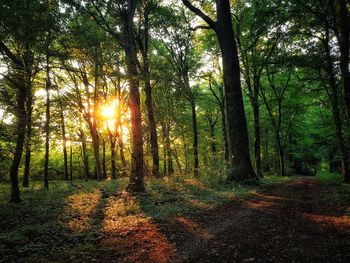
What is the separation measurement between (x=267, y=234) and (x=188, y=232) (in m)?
1.65

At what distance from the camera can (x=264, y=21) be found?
1411cm

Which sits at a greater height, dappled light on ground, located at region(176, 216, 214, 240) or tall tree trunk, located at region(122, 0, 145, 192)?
tall tree trunk, located at region(122, 0, 145, 192)

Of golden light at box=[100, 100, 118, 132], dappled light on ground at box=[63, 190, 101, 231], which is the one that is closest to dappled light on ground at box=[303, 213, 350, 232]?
dappled light on ground at box=[63, 190, 101, 231]

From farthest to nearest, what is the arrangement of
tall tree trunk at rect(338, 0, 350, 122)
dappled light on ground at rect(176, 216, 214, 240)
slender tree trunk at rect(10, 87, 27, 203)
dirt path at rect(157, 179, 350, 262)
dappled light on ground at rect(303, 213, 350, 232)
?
tall tree trunk at rect(338, 0, 350, 122) < slender tree trunk at rect(10, 87, 27, 203) < dappled light on ground at rect(176, 216, 214, 240) < dappled light on ground at rect(303, 213, 350, 232) < dirt path at rect(157, 179, 350, 262)

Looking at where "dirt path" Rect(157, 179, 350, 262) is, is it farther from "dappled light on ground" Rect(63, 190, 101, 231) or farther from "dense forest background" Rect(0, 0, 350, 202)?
"dense forest background" Rect(0, 0, 350, 202)

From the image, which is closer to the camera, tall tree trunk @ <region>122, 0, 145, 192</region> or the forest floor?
the forest floor

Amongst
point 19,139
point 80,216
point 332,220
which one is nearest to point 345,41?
point 332,220

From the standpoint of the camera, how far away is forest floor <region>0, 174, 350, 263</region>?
430 centimetres

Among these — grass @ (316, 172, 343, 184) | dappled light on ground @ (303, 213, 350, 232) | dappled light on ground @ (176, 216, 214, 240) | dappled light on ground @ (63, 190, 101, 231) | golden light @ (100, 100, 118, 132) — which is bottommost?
grass @ (316, 172, 343, 184)

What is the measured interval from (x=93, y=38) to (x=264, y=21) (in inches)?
462

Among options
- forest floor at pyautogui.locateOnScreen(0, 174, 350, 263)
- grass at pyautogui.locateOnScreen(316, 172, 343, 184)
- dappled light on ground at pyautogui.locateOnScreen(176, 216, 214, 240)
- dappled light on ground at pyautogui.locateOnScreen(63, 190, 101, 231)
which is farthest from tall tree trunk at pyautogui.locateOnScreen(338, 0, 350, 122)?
dappled light on ground at pyautogui.locateOnScreen(63, 190, 101, 231)

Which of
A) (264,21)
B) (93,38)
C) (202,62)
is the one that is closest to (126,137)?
(202,62)

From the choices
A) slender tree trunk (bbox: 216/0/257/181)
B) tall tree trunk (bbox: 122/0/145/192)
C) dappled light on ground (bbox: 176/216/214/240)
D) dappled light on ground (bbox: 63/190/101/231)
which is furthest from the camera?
slender tree trunk (bbox: 216/0/257/181)

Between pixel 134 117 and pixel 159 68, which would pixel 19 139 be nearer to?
pixel 134 117
